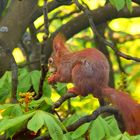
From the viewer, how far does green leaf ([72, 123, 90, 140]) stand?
1747 millimetres

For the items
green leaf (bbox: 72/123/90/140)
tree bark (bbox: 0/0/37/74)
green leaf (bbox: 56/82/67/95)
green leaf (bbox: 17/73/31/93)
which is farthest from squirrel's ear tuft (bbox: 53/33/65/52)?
green leaf (bbox: 72/123/90/140)

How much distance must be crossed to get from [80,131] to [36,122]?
22cm

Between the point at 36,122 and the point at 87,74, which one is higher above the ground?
the point at 36,122

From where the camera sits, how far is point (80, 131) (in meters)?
1.77

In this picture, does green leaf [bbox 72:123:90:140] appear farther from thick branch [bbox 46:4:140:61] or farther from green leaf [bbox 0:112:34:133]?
thick branch [bbox 46:4:140:61]

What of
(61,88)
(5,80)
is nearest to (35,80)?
(5,80)

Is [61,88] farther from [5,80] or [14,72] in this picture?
[14,72]

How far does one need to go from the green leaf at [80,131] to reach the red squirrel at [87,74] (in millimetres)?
144

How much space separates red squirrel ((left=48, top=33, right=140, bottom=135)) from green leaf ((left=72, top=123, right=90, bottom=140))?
0.14 metres

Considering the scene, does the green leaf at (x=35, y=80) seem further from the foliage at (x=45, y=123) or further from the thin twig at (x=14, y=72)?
the thin twig at (x=14, y=72)

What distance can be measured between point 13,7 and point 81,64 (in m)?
0.74

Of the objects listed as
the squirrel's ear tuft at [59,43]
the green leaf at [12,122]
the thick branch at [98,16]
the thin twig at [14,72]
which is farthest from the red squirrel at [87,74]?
the thick branch at [98,16]

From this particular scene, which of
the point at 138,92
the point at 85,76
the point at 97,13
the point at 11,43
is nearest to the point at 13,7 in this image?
the point at 11,43

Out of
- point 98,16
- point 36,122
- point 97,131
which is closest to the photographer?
point 36,122
